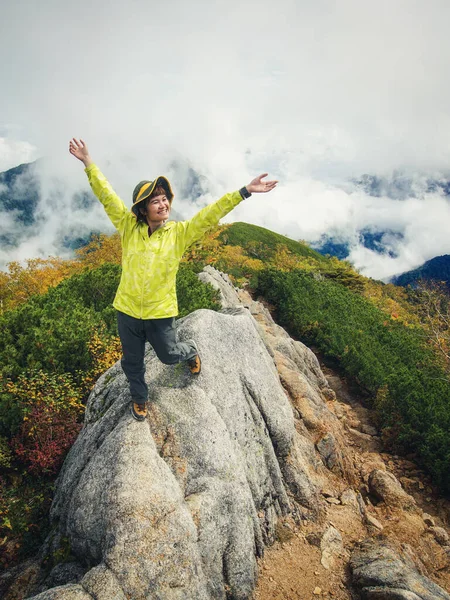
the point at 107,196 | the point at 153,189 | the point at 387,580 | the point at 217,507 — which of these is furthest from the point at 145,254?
the point at 387,580

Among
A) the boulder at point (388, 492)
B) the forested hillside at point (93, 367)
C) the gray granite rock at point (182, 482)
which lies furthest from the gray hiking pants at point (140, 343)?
the boulder at point (388, 492)

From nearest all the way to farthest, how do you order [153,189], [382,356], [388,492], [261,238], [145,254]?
[153,189], [145,254], [388,492], [382,356], [261,238]

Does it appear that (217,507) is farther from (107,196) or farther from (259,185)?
(107,196)

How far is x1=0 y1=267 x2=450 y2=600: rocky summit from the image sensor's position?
3.73 meters

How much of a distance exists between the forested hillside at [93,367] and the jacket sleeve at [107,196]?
4482 mm

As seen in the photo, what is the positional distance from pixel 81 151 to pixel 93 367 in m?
5.62

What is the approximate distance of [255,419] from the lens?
645 cm

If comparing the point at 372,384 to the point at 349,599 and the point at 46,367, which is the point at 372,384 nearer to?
the point at 349,599

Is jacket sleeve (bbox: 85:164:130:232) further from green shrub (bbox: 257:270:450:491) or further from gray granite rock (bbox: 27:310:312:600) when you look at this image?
green shrub (bbox: 257:270:450:491)

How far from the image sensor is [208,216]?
13.5 ft

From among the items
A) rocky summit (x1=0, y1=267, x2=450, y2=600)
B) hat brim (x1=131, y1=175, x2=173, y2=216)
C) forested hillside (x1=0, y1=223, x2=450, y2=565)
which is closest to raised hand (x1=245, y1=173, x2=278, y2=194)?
hat brim (x1=131, y1=175, x2=173, y2=216)

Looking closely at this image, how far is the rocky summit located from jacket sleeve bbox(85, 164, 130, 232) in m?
2.56

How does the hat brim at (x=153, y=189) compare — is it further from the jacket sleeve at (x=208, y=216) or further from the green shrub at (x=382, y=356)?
the green shrub at (x=382, y=356)

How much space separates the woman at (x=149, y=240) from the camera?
418cm
